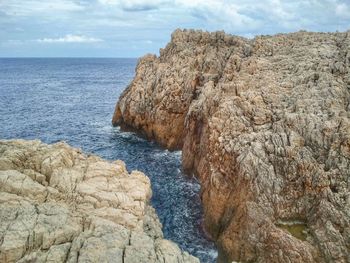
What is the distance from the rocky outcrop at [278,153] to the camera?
102 ft

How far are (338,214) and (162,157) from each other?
3355 centimetres

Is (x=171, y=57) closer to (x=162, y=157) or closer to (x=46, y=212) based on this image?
(x=162, y=157)

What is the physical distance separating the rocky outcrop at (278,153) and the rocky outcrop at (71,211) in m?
8.11

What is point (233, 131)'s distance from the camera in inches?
1577

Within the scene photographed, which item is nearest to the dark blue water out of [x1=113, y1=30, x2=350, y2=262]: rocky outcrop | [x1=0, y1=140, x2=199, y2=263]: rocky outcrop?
[x1=113, y1=30, x2=350, y2=262]: rocky outcrop

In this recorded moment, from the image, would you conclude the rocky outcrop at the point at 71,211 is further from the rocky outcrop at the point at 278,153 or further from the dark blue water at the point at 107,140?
the rocky outcrop at the point at 278,153

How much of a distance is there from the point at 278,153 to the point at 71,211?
1894 centimetres

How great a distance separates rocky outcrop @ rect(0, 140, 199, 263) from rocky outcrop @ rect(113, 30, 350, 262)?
319 inches

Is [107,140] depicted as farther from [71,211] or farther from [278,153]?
[71,211]

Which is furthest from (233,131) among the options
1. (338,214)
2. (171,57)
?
A: (171,57)

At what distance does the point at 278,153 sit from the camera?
113 feet

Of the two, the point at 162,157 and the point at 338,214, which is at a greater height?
the point at 338,214

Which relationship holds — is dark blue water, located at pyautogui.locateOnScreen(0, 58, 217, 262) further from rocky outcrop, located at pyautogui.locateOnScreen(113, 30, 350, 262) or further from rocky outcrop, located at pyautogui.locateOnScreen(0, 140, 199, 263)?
rocky outcrop, located at pyautogui.locateOnScreen(0, 140, 199, 263)

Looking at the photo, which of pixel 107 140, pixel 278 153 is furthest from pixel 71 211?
pixel 107 140
